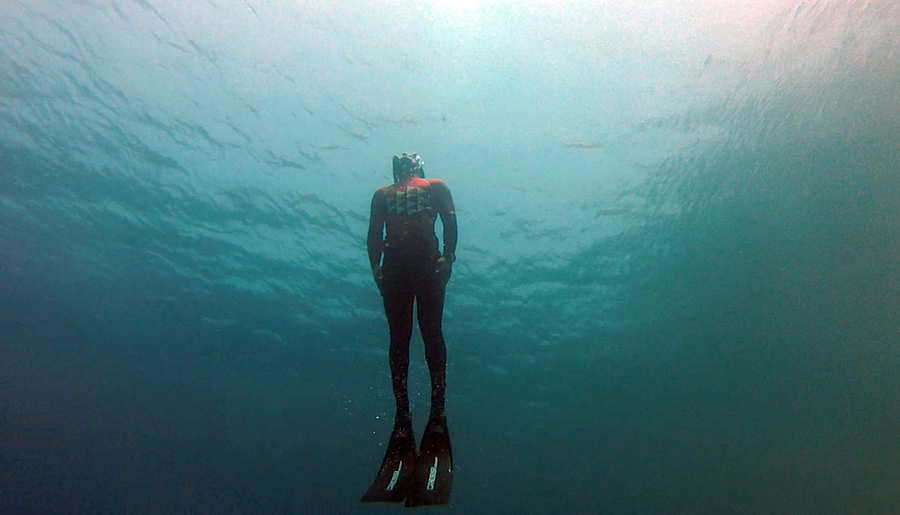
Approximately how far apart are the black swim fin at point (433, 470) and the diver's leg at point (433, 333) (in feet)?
0.69

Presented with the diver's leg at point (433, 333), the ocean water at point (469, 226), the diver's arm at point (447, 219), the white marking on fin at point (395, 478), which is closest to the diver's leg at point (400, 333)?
the diver's leg at point (433, 333)

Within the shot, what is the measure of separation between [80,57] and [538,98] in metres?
13.3

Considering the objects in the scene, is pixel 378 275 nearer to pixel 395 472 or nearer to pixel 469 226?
pixel 395 472

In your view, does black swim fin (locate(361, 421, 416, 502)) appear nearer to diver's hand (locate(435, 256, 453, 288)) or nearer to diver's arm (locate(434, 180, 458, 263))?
diver's hand (locate(435, 256, 453, 288))

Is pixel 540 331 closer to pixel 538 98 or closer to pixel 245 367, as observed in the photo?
pixel 538 98

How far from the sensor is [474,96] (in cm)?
1277

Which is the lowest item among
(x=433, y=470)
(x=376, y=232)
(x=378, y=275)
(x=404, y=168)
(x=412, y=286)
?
(x=433, y=470)

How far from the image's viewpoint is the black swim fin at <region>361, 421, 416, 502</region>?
13.6ft

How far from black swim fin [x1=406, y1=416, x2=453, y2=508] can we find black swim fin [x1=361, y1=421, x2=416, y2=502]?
0.09 metres

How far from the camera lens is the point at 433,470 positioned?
439cm

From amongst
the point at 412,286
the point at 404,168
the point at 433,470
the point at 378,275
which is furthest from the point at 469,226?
the point at 433,470

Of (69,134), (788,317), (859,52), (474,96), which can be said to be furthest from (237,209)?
(788,317)

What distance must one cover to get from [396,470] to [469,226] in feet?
42.0

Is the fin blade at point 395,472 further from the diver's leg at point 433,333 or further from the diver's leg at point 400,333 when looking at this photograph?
the diver's leg at point 433,333
